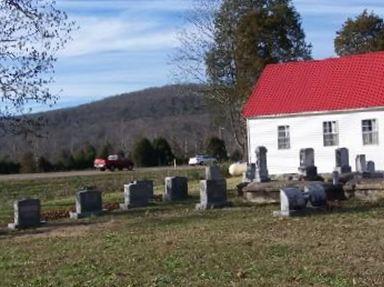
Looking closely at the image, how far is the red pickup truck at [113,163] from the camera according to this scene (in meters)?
66.8

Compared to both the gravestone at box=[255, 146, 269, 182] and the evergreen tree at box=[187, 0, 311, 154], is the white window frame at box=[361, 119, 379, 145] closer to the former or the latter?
the gravestone at box=[255, 146, 269, 182]

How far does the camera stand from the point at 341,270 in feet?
35.7

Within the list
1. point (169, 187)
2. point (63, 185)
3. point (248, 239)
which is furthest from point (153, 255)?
point (63, 185)

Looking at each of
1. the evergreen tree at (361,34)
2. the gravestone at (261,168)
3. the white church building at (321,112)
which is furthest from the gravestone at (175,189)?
the evergreen tree at (361,34)

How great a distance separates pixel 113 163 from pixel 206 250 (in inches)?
2140

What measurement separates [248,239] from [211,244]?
0.83 meters

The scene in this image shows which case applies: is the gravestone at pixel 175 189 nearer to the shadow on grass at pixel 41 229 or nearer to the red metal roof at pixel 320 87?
the shadow on grass at pixel 41 229

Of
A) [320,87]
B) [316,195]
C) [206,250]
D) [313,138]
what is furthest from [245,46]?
[206,250]

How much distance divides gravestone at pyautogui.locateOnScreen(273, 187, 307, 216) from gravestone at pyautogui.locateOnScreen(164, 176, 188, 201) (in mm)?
8008

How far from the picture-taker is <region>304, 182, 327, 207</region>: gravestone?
1919cm

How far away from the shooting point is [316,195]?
19.3 m

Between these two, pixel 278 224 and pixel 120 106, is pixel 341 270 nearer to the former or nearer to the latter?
pixel 278 224

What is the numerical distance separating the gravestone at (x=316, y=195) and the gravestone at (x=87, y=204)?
6.32 m

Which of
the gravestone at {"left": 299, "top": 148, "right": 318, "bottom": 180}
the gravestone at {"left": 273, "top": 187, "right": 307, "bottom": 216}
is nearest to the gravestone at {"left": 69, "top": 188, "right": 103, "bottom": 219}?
the gravestone at {"left": 273, "top": 187, "right": 307, "bottom": 216}
